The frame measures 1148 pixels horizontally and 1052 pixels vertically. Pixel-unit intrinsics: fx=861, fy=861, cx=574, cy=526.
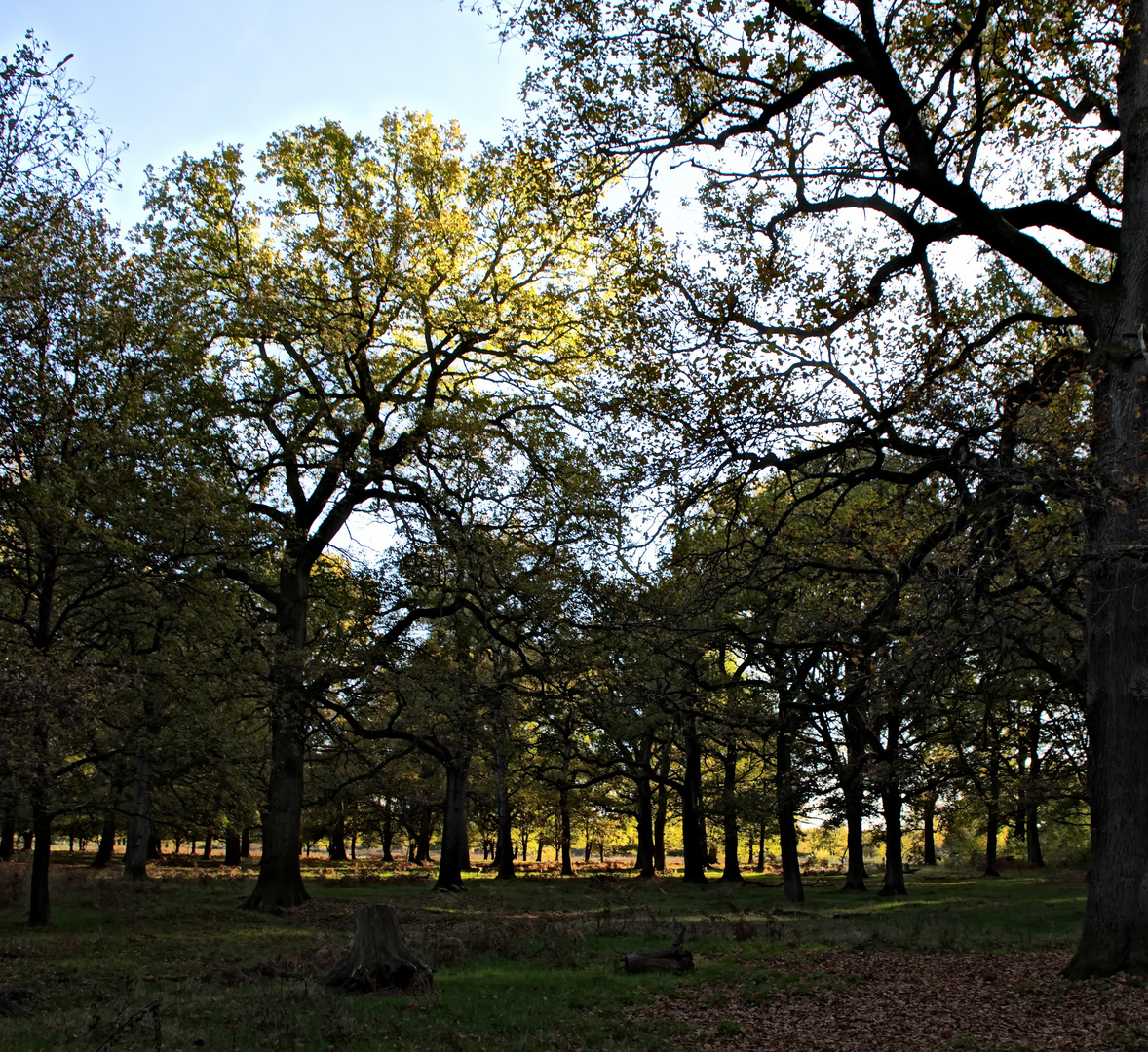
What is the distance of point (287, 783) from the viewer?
21141mm

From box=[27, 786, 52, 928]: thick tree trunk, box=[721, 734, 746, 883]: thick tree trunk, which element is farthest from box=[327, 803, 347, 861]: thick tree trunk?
box=[27, 786, 52, 928]: thick tree trunk

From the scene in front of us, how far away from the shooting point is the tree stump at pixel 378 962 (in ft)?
35.3

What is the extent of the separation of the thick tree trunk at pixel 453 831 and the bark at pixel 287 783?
7867mm

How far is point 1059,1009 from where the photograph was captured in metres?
9.10

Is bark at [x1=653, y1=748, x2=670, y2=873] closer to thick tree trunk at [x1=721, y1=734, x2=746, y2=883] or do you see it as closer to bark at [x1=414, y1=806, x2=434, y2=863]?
thick tree trunk at [x1=721, y1=734, x2=746, y2=883]

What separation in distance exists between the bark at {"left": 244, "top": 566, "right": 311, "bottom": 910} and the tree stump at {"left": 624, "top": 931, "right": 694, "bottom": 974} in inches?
401

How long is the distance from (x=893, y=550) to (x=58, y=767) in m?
14.9

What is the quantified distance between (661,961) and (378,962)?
157 inches

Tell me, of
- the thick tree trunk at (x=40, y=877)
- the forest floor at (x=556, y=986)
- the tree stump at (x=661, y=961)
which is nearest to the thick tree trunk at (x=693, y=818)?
the forest floor at (x=556, y=986)

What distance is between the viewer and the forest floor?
8.49 meters

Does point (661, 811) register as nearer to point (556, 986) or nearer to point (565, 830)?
point (565, 830)

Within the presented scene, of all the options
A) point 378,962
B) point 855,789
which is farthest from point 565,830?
point 378,962

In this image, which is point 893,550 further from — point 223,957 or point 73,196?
point 73,196

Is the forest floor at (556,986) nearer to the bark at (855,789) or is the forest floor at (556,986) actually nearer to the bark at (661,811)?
the bark at (855,789)
